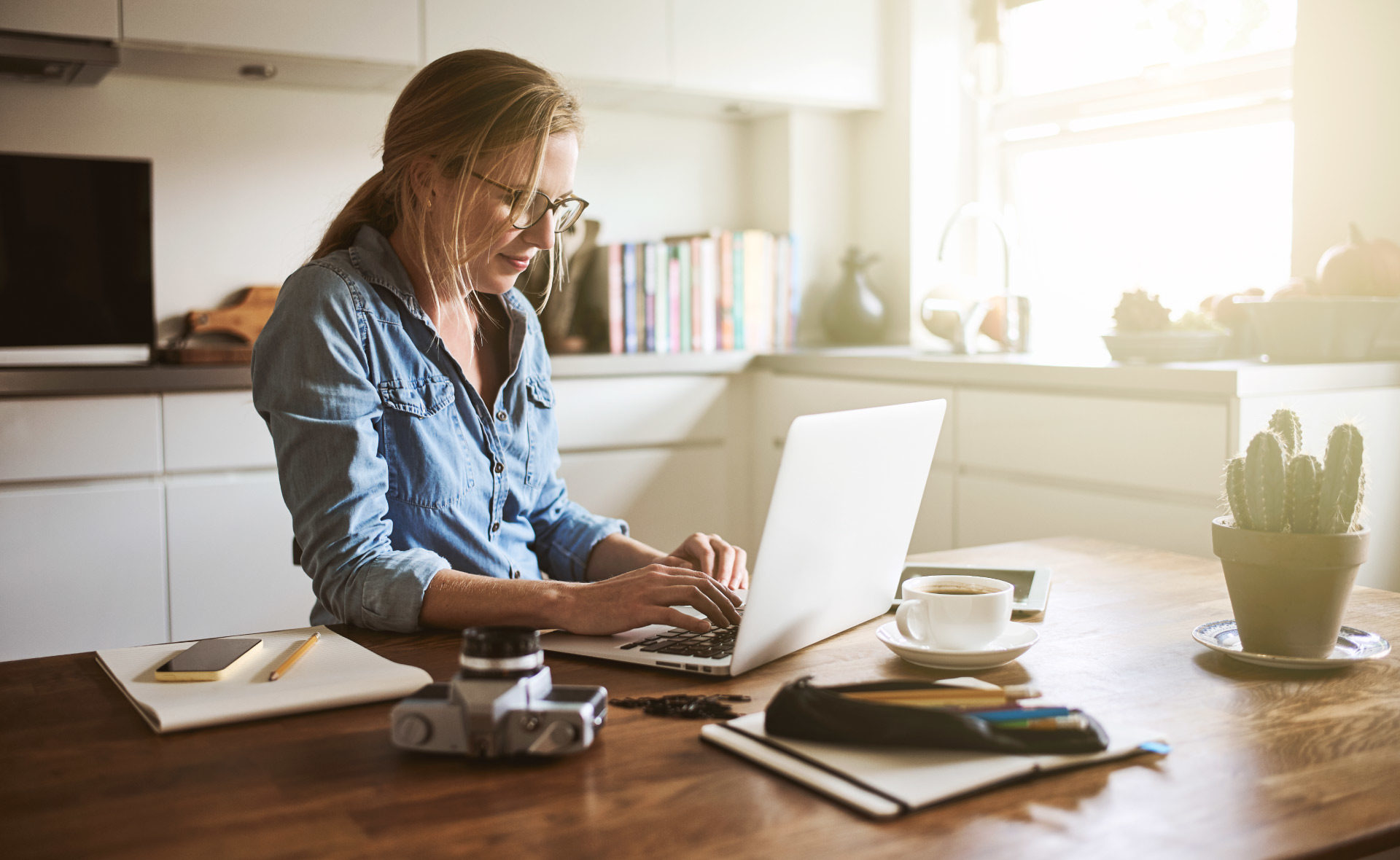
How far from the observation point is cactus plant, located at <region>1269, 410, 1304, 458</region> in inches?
41.4

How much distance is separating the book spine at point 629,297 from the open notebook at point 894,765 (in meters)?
2.70

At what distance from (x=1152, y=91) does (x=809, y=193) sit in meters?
1.08

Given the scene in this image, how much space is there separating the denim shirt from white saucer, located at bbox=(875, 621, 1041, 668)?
46 centimetres

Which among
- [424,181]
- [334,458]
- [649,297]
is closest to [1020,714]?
[334,458]

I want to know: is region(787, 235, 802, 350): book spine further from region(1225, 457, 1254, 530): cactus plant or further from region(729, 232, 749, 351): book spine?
region(1225, 457, 1254, 530): cactus plant

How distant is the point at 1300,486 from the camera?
101 cm

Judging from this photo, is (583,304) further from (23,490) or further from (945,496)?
(23,490)

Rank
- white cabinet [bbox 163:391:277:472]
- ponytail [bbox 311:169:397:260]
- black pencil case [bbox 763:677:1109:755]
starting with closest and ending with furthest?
black pencil case [bbox 763:677:1109:755], ponytail [bbox 311:169:397:260], white cabinet [bbox 163:391:277:472]

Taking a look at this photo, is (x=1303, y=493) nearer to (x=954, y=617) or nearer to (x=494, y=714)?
(x=954, y=617)

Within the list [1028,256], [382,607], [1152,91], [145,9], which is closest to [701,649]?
[382,607]

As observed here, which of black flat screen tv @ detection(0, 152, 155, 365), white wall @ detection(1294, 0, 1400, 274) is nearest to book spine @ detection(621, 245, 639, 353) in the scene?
black flat screen tv @ detection(0, 152, 155, 365)

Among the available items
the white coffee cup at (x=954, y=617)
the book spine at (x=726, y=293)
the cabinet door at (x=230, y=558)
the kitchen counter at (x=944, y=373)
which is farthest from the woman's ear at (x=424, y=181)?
the book spine at (x=726, y=293)

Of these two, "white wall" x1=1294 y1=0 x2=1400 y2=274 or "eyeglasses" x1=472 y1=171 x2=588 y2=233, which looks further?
"white wall" x1=1294 y1=0 x2=1400 y2=274

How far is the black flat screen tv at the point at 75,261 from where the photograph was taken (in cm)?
273
